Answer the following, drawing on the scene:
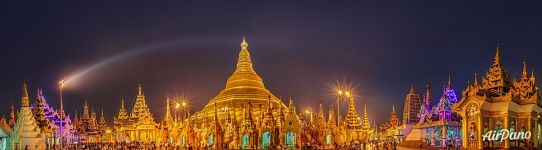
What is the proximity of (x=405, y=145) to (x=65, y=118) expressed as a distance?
42.7 metres

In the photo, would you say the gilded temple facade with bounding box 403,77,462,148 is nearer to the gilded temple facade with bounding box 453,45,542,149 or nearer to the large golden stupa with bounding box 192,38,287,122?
the gilded temple facade with bounding box 453,45,542,149

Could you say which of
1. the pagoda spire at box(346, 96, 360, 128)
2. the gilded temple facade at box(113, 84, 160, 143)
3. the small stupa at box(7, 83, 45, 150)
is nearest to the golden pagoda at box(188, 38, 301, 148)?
the gilded temple facade at box(113, 84, 160, 143)

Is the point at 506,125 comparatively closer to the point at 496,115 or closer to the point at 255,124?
the point at 496,115

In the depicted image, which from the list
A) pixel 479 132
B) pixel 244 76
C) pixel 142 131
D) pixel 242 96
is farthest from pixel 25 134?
pixel 479 132

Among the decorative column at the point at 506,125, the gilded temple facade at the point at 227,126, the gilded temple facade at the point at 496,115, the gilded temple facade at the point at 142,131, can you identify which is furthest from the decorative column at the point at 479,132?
the gilded temple facade at the point at 142,131

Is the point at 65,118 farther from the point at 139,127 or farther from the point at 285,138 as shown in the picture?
the point at 285,138

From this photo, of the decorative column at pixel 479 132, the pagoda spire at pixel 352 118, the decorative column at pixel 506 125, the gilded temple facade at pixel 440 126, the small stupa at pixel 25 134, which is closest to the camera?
the decorative column at pixel 506 125

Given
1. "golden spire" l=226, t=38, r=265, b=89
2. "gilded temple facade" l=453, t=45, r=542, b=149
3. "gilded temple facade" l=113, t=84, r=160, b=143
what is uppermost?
"golden spire" l=226, t=38, r=265, b=89

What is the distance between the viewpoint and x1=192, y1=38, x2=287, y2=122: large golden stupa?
60.6m

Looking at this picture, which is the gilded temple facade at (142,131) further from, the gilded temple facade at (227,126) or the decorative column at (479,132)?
the decorative column at (479,132)

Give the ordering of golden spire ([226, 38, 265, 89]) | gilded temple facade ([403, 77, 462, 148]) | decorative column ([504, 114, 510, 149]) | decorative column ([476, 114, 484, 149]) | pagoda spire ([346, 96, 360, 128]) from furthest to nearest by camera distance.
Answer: golden spire ([226, 38, 265, 89]) → pagoda spire ([346, 96, 360, 128]) → gilded temple facade ([403, 77, 462, 148]) → decorative column ([476, 114, 484, 149]) → decorative column ([504, 114, 510, 149])

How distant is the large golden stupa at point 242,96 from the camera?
2384 inches

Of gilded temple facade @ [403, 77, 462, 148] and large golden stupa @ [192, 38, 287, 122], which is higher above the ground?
large golden stupa @ [192, 38, 287, 122]

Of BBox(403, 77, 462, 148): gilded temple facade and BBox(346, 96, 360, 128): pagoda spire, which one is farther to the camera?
BBox(346, 96, 360, 128): pagoda spire
